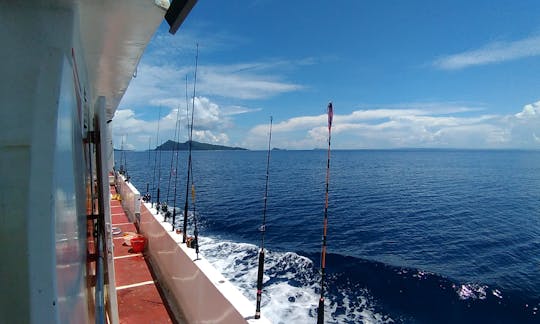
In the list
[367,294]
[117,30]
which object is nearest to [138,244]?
[117,30]

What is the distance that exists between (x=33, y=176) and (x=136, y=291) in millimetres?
5301

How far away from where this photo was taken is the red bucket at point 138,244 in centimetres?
756

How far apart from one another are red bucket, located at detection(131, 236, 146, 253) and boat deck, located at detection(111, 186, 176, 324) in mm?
123

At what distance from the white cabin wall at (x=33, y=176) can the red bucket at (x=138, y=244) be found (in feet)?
21.2

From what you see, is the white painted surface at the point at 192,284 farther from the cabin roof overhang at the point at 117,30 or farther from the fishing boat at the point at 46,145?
the cabin roof overhang at the point at 117,30

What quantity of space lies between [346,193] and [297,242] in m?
18.8

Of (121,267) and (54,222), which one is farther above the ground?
(54,222)

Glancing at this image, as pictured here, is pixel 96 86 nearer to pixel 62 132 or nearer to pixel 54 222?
pixel 62 132

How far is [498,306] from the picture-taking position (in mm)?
10945

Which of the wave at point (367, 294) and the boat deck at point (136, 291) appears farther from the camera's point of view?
the wave at point (367, 294)

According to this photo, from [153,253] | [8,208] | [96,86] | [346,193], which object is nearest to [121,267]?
[153,253]

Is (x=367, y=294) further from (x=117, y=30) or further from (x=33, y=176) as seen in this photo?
(x=33, y=176)

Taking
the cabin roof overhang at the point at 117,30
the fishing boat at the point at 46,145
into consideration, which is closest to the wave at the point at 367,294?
the cabin roof overhang at the point at 117,30

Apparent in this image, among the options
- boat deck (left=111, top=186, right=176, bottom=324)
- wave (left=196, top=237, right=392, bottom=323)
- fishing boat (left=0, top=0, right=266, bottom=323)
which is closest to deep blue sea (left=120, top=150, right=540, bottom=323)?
wave (left=196, top=237, right=392, bottom=323)
